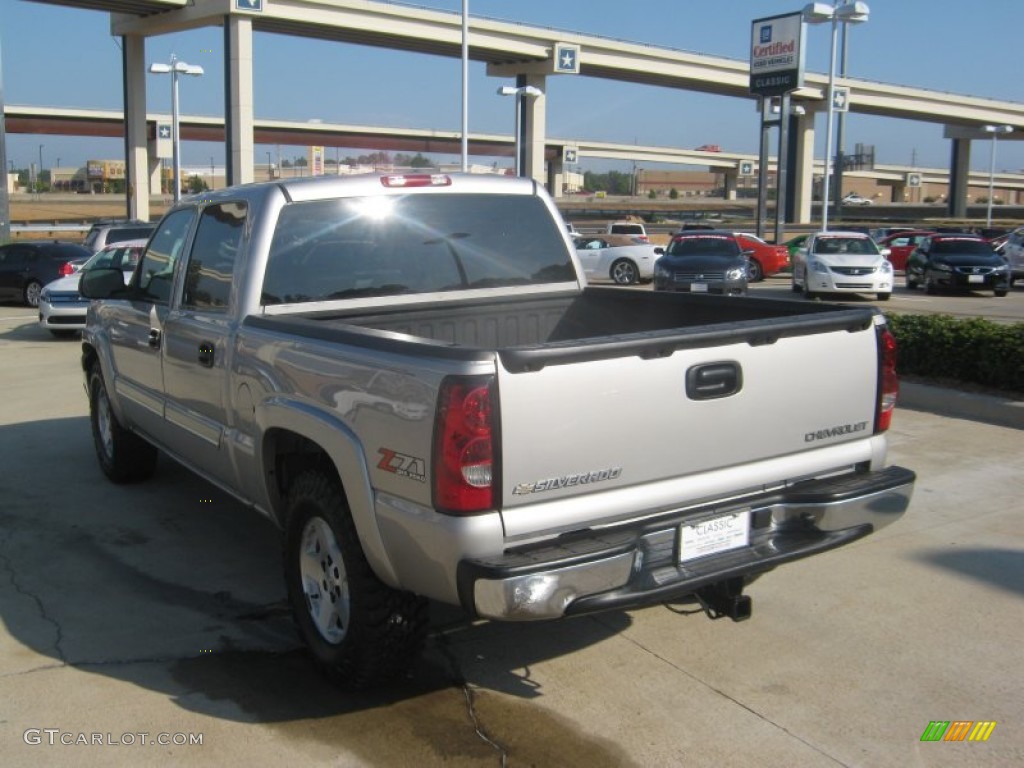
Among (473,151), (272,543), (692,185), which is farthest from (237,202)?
(692,185)

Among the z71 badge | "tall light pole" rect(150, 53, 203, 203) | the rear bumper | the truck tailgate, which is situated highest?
Answer: "tall light pole" rect(150, 53, 203, 203)

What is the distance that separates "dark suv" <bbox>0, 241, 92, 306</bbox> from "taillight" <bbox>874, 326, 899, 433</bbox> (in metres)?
19.7

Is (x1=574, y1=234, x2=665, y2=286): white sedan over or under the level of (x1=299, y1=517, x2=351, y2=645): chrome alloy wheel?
over

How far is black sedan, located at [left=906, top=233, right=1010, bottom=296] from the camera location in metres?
25.7

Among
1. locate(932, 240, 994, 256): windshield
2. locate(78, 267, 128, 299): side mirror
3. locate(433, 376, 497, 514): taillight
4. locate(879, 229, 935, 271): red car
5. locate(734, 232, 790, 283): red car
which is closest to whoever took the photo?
locate(433, 376, 497, 514): taillight

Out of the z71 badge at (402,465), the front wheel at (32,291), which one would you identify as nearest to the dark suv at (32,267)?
the front wheel at (32,291)

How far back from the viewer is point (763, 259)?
107 ft

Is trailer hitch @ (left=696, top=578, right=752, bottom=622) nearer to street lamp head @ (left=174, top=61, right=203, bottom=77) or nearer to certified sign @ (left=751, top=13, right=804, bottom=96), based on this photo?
street lamp head @ (left=174, top=61, right=203, bottom=77)

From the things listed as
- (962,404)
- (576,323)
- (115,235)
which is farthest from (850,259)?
(576,323)

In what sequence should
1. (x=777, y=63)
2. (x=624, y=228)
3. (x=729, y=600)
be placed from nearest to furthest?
(x=729, y=600), (x=624, y=228), (x=777, y=63)

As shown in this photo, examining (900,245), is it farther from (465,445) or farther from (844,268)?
(465,445)

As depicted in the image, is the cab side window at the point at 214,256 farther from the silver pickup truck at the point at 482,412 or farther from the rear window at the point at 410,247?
the rear window at the point at 410,247

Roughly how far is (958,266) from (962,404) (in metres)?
17.8

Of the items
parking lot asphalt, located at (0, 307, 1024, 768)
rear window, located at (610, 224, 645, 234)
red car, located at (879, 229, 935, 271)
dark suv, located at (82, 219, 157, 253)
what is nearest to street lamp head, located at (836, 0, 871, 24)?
red car, located at (879, 229, 935, 271)
